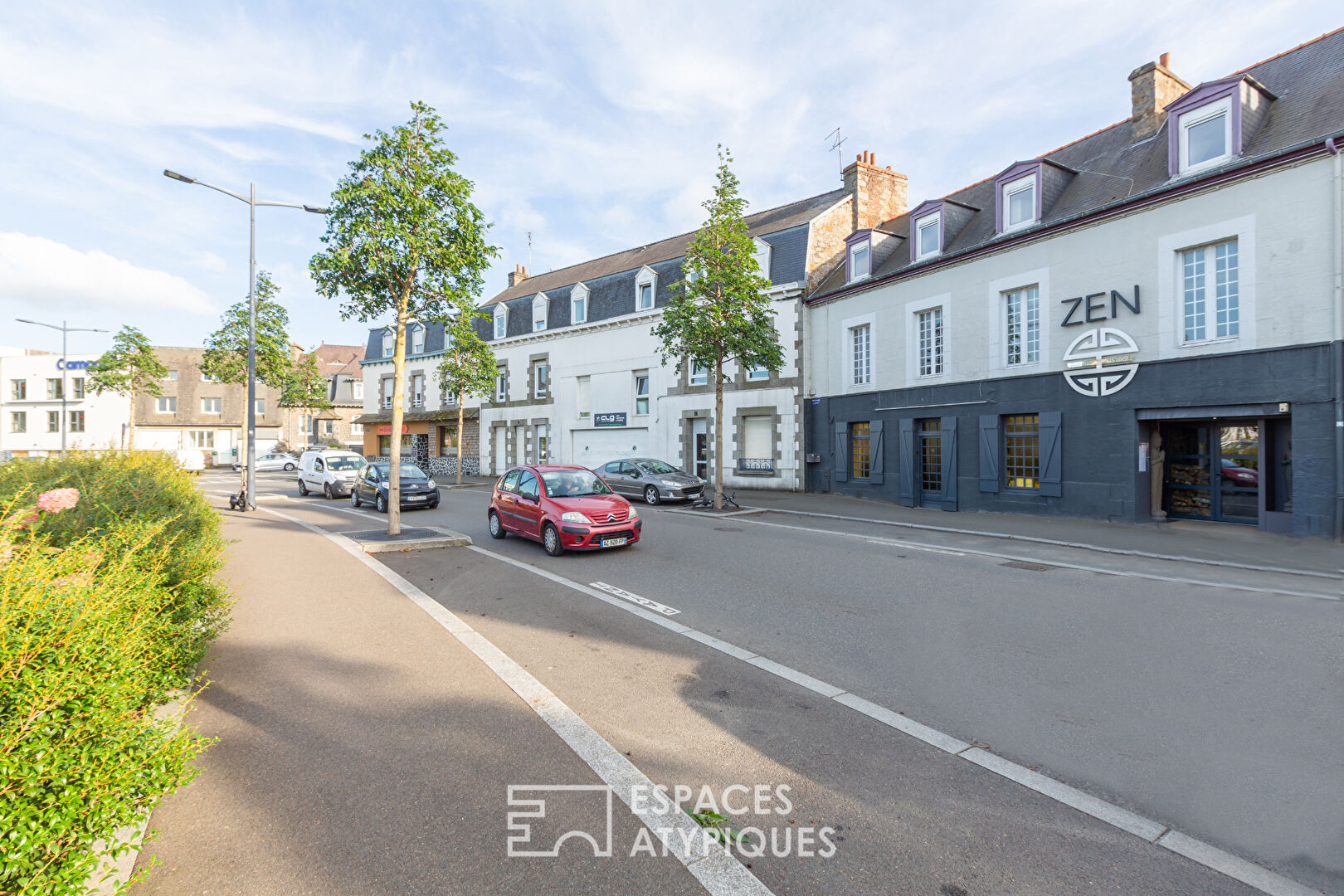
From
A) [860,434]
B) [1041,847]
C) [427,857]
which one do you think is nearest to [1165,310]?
[860,434]

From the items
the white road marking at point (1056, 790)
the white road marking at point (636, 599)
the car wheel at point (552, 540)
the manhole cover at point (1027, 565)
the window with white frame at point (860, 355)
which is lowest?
the white road marking at point (1056, 790)

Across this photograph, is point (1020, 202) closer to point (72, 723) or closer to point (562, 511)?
point (562, 511)

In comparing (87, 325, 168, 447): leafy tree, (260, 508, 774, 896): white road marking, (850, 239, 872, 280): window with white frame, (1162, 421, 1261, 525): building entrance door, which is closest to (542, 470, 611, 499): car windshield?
(260, 508, 774, 896): white road marking

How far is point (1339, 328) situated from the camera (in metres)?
11.3

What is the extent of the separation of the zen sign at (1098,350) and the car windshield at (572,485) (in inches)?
441

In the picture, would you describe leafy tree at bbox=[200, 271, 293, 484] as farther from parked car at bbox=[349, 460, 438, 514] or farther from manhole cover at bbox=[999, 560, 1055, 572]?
manhole cover at bbox=[999, 560, 1055, 572]

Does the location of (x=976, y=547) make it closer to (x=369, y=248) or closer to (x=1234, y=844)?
(x=1234, y=844)

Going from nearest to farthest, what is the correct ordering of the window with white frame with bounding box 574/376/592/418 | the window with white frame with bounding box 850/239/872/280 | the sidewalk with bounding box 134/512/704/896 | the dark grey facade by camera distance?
the sidewalk with bounding box 134/512/704/896 < the dark grey facade < the window with white frame with bounding box 850/239/872/280 < the window with white frame with bounding box 574/376/592/418

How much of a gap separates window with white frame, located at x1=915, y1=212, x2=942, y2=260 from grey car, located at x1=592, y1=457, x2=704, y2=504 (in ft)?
31.0

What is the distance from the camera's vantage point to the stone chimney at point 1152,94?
15898 mm

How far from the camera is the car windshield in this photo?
1160 cm

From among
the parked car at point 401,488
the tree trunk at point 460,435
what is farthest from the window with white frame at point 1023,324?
the tree trunk at point 460,435

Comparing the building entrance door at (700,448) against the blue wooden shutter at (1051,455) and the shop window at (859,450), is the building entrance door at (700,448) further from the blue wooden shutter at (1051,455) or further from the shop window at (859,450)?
the blue wooden shutter at (1051,455)

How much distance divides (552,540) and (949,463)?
1184 centimetres
